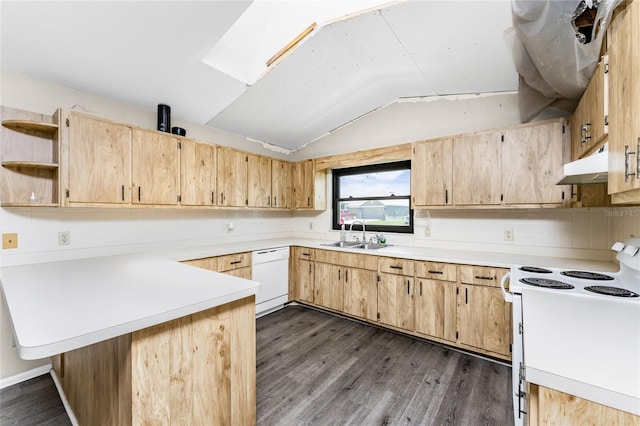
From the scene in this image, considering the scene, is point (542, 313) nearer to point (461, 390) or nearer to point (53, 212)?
point (461, 390)

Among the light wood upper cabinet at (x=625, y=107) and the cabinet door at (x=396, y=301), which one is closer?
the light wood upper cabinet at (x=625, y=107)

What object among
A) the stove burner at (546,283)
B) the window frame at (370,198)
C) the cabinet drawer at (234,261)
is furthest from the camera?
the window frame at (370,198)

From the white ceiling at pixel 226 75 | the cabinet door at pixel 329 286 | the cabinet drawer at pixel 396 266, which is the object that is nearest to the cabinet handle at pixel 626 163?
the white ceiling at pixel 226 75

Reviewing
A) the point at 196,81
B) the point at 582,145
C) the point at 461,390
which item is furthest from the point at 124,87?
the point at 461,390

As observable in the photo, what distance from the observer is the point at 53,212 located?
87.5 inches

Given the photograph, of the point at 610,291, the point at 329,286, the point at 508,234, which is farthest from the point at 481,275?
the point at 329,286

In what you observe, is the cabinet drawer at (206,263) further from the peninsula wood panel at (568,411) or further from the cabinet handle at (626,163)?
the cabinet handle at (626,163)

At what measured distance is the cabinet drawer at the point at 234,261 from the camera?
9.25ft

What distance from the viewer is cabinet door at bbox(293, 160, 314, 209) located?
3965mm

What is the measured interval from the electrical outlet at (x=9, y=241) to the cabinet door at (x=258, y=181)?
203 centimetres

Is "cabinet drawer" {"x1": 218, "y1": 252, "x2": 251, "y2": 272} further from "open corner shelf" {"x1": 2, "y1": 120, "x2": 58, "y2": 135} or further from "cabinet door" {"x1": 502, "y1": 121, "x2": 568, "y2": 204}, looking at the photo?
"cabinet door" {"x1": 502, "y1": 121, "x2": 568, "y2": 204}

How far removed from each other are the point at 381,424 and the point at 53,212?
2974 mm

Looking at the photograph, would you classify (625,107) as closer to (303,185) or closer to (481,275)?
(481,275)

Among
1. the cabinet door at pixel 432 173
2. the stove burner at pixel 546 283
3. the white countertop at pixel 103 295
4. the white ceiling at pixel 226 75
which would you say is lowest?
the stove burner at pixel 546 283
